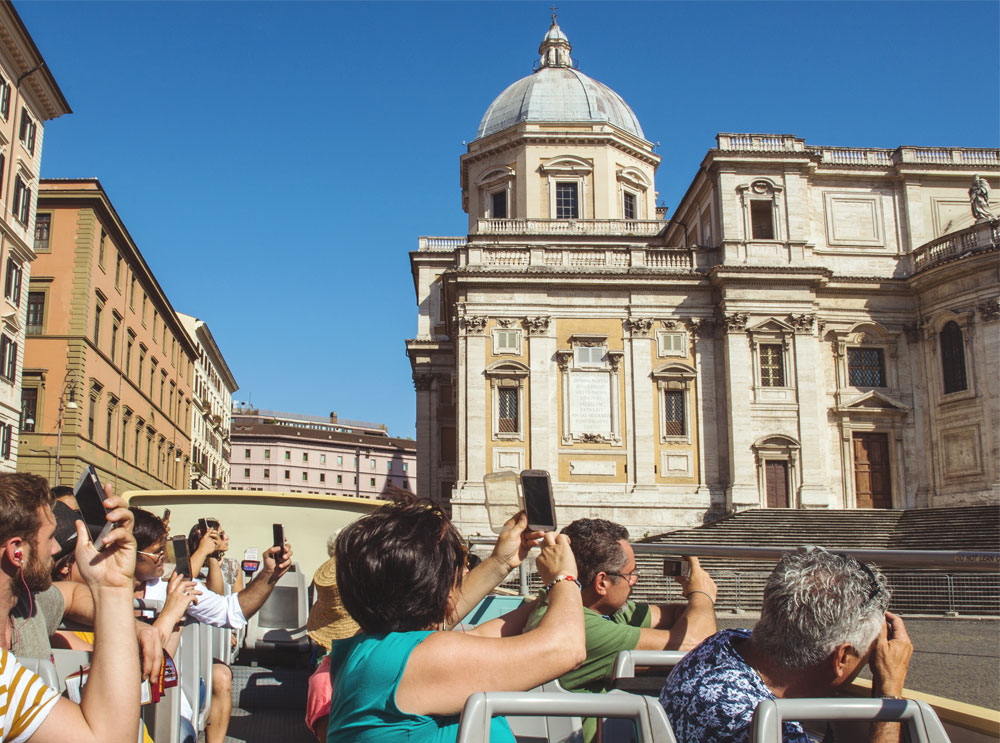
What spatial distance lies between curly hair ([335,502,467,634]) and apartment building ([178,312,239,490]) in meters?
56.7

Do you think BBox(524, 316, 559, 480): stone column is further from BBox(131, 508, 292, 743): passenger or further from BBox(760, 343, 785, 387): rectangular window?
BBox(131, 508, 292, 743): passenger

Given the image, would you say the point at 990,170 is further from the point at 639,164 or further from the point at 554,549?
the point at 554,549

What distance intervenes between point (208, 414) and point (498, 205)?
34646 millimetres

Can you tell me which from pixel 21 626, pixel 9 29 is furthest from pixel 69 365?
pixel 21 626

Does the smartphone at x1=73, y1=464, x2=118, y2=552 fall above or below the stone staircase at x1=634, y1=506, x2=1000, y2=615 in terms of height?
above

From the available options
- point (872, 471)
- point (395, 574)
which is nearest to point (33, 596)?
point (395, 574)

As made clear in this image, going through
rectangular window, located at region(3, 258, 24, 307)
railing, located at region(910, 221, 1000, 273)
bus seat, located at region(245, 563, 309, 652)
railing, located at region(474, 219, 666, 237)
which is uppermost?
railing, located at region(474, 219, 666, 237)

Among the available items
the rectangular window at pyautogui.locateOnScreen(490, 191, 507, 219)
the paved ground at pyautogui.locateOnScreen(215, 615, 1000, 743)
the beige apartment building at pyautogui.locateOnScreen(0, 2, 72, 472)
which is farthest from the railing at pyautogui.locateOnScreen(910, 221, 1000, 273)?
the beige apartment building at pyautogui.locateOnScreen(0, 2, 72, 472)

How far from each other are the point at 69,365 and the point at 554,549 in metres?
34.1

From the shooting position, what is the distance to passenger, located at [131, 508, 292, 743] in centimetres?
497

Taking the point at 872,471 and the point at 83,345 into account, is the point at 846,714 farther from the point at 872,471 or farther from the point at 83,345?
the point at 83,345

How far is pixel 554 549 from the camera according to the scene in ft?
10.0

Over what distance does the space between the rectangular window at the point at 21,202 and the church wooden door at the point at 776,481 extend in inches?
1031

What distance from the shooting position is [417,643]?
8.30 ft
